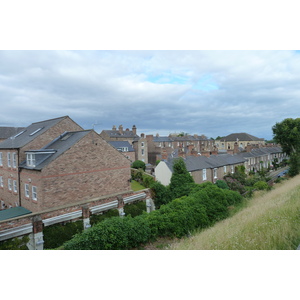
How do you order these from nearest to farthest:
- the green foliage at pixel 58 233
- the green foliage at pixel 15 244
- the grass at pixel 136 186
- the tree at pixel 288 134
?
the green foliage at pixel 15 244 < the green foliage at pixel 58 233 < the grass at pixel 136 186 < the tree at pixel 288 134

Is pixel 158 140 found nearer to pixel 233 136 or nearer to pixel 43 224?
pixel 233 136

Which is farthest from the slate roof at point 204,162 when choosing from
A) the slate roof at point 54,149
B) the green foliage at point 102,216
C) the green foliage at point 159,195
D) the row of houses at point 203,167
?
the slate roof at point 54,149

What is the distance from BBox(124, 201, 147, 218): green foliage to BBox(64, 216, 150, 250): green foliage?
6031 mm

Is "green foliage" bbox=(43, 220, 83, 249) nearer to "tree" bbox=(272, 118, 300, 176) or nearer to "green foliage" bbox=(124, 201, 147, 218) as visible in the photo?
"green foliage" bbox=(124, 201, 147, 218)

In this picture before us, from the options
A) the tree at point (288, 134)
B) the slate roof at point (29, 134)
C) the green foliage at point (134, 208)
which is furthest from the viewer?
the tree at point (288, 134)

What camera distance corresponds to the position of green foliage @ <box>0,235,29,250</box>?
32.0 ft

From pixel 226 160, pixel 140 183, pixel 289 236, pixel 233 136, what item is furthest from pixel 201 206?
pixel 233 136

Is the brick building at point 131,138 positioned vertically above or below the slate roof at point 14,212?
above

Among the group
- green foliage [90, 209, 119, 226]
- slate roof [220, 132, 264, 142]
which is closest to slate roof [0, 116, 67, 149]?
green foliage [90, 209, 119, 226]

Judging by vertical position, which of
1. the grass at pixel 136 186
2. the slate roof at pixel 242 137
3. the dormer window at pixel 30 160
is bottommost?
the grass at pixel 136 186

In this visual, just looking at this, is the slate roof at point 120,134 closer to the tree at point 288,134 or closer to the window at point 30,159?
the tree at point 288,134

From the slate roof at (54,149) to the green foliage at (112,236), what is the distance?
8278 mm

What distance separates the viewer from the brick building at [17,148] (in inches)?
691

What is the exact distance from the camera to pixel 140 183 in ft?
86.3
